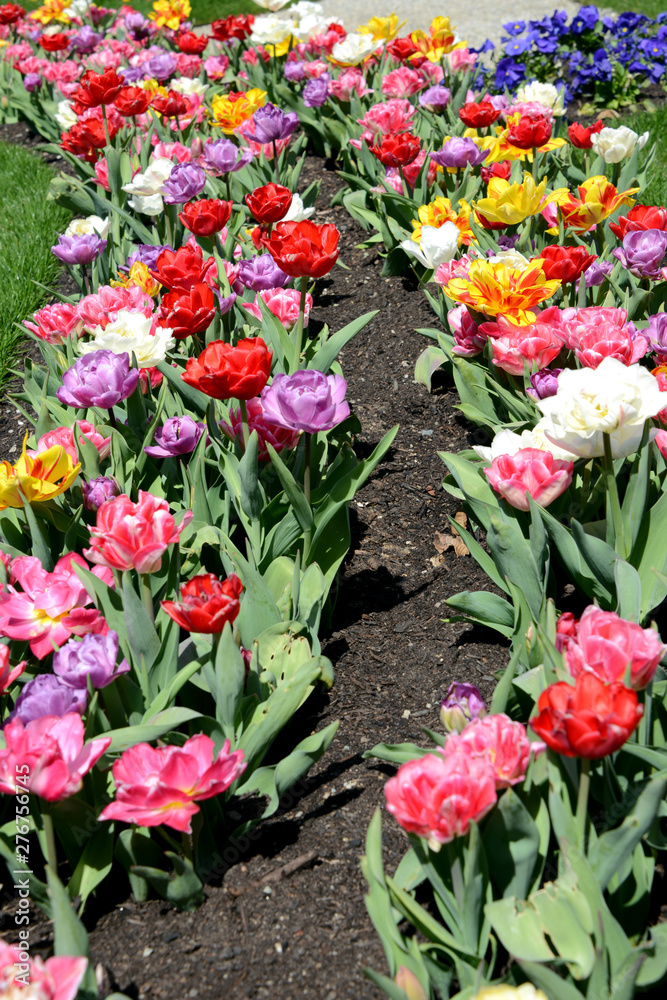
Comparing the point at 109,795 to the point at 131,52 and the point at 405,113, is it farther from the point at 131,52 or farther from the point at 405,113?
the point at 131,52

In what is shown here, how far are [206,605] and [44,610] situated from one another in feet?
1.38

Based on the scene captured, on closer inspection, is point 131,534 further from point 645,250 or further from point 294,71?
point 294,71

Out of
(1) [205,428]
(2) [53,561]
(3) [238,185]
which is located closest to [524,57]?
(3) [238,185]

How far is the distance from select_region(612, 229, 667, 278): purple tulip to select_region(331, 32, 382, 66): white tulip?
9.03 ft

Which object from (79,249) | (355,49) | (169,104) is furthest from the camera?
(355,49)

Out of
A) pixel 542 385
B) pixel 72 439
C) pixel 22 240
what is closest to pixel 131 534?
pixel 72 439

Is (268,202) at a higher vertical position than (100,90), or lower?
lower

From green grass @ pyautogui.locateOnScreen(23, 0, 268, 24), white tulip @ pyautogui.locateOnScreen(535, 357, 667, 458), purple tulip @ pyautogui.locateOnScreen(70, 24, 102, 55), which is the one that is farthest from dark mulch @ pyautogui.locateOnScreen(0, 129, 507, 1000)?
green grass @ pyautogui.locateOnScreen(23, 0, 268, 24)

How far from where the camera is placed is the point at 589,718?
3.51 feet

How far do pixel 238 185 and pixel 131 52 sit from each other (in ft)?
9.13

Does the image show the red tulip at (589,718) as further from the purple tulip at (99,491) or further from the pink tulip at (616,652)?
the purple tulip at (99,491)

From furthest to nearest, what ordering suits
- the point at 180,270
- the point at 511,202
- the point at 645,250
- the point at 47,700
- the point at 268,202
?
the point at 268,202, the point at 511,202, the point at 645,250, the point at 180,270, the point at 47,700

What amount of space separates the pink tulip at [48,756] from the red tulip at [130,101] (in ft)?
9.15

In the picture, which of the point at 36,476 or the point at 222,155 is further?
the point at 222,155
